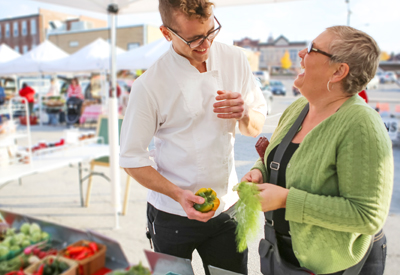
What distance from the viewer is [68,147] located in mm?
4484

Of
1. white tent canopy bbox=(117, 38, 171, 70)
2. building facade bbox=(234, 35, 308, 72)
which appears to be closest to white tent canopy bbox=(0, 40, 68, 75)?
white tent canopy bbox=(117, 38, 171, 70)

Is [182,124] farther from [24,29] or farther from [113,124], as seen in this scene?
[24,29]

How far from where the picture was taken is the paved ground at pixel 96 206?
316 centimetres

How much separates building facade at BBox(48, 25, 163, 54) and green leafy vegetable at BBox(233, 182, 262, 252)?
83.6 ft

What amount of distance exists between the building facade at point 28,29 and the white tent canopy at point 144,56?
115ft

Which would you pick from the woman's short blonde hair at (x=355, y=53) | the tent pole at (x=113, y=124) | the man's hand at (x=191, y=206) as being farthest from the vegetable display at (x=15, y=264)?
the tent pole at (x=113, y=124)

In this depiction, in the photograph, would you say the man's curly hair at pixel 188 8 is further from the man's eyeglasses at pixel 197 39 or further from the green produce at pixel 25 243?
the green produce at pixel 25 243

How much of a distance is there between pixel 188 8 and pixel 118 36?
28.4m

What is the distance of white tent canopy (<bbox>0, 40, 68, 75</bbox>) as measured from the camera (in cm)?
1029

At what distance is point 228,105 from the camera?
1.25 metres

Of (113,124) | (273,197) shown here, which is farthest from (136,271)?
(113,124)

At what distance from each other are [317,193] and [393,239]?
310cm

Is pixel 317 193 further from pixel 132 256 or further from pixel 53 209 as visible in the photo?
pixel 53 209

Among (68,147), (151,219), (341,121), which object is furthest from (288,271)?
(68,147)
